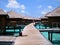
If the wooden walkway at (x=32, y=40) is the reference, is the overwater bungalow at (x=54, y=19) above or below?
above

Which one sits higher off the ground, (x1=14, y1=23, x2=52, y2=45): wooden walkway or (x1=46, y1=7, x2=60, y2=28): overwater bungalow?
(x1=46, y1=7, x2=60, y2=28): overwater bungalow

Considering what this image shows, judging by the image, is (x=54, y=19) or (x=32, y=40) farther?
(x=54, y=19)

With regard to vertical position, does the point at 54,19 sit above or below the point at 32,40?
above

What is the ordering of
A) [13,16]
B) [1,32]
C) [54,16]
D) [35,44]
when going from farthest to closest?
[13,16], [54,16], [1,32], [35,44]

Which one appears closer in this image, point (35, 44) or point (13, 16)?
point (35, 44)

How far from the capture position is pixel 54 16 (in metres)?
29.4

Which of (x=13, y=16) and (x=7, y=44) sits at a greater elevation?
(x=13, y=16)

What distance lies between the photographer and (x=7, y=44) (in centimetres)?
1055

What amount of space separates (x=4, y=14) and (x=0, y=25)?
61.8 inches

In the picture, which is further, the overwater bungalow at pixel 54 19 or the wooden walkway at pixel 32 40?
the overwater bungalow at pixel 54 19

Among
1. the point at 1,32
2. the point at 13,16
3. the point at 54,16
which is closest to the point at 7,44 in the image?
the point at 1,32

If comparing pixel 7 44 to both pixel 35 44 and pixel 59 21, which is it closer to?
pixel 35 44

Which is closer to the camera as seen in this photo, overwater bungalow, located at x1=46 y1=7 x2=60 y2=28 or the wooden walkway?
the wooden walkway

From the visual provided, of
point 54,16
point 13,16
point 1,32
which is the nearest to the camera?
point 1,32
